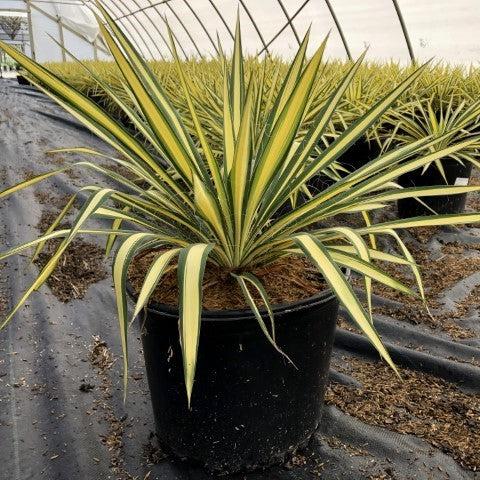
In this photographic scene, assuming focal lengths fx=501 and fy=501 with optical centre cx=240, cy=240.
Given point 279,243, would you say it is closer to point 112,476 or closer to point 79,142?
point 112,476

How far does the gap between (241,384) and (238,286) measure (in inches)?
6.4

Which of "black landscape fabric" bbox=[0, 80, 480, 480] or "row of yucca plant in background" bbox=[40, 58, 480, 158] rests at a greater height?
"row of yucca plant in background" bbox=[40, 58, 480, 158]

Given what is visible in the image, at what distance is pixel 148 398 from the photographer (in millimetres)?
1107

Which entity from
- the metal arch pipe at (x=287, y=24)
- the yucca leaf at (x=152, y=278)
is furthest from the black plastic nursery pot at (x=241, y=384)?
the metal arch pipe at (x=287, y=24)

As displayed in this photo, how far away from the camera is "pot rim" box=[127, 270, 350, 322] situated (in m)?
0.76

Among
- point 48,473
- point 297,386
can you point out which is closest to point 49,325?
point 48,473

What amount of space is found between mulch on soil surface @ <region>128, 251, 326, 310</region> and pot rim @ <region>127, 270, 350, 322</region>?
23mm

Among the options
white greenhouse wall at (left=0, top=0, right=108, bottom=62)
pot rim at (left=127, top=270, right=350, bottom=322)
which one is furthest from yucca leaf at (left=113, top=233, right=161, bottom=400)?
white greenhouse wall at (left=0, top=0, right=108, bottom=62)

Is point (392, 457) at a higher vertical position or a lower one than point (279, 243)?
lower

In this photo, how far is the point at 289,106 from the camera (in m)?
0.72

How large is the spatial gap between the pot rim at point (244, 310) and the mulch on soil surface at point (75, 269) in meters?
0.73

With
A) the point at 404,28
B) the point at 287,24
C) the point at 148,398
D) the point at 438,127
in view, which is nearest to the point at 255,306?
the point at 148,398

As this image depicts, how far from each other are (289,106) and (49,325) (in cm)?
98

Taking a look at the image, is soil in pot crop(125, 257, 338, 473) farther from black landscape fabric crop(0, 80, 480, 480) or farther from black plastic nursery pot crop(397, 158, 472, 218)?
black plastic nursery pot crop(397, 158, 472, 218)
